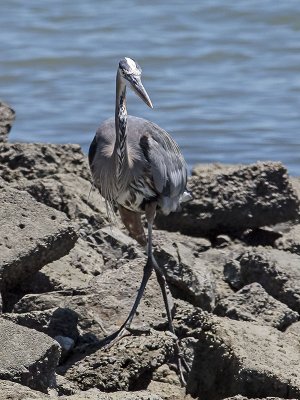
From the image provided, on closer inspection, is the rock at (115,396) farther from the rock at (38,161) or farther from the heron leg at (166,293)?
the rock at (38,161)

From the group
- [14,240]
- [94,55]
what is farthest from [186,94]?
[14,240]

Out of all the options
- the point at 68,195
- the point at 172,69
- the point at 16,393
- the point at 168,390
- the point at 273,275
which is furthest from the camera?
the point at 172,69

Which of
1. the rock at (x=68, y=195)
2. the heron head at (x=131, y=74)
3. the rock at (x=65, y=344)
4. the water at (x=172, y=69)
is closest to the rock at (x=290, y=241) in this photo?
the rock at (x=68, y=195)

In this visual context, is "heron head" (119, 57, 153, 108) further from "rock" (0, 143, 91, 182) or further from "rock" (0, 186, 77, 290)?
"rock" (0, 143, 91, 182)

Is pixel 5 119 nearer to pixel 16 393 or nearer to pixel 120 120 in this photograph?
pixel 120 120

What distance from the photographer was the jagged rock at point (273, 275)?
21.6 ft

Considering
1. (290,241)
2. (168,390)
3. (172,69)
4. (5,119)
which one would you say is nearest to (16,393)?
(168,390)

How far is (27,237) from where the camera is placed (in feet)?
19.7

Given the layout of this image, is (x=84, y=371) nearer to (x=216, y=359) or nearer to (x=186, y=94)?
(x=216, y=359)

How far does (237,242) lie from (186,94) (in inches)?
234

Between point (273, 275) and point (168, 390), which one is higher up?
point (273, 275)

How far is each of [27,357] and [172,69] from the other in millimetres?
10387

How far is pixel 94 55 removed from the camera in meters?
15.6

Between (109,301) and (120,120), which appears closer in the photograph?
(109,301)
